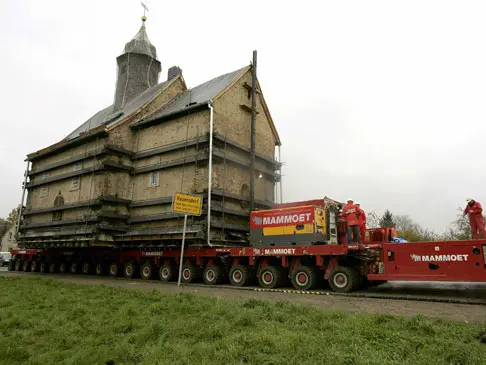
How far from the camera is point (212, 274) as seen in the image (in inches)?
534

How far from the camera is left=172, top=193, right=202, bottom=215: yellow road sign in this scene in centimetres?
1110

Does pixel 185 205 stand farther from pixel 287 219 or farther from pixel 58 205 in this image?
pixel 58 205

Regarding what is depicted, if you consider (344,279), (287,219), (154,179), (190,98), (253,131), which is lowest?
(344,279)

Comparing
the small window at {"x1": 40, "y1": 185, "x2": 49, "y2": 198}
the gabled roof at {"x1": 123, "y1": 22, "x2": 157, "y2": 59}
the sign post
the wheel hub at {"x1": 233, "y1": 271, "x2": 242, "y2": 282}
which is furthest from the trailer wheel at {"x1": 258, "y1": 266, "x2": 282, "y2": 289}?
the gabled roof at {"x1": 123, "y1": 22, "x2": 157, "y2": 59}

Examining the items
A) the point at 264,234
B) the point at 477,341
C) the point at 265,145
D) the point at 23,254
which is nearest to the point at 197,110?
the point at 265,145

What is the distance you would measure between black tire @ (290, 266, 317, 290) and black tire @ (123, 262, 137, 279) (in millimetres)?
8469

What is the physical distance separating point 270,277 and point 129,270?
7997 mm

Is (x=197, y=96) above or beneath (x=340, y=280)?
above

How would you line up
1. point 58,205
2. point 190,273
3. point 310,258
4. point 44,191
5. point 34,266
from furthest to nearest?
1. point 34,266
2. point 44,191
3. point 58,205
4. point 190,273
5. point 310,258

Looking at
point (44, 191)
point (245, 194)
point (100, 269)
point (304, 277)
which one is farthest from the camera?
point (44, 191)

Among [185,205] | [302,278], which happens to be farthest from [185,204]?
[302,278]

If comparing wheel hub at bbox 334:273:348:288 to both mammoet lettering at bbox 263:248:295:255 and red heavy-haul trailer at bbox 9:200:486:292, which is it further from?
mammoet lettering at bbox 263:248:295:255

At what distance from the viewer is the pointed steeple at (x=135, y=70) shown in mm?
25734

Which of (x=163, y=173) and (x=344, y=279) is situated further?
(x=163, y=173)
